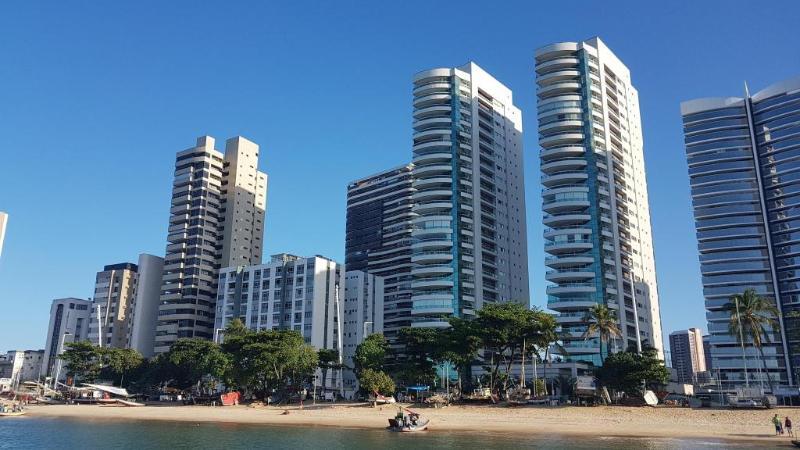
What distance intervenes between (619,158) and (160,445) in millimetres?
125049

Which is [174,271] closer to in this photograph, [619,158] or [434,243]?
[434,243]

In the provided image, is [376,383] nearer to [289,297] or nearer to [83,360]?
[289,297]

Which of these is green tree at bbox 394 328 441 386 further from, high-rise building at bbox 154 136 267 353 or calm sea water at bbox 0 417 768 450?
high-rise building at bbox 154 136 267 353

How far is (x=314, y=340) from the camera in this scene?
151 metres

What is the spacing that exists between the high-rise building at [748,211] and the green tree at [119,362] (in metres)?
136

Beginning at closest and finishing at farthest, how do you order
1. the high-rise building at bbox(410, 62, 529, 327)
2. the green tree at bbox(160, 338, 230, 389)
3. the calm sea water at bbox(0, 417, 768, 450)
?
the calm sea water at bbox(0, 417, 768, 450), the green tree at bbox(160, 338, 230, 389), the high-rise building at bbox(410, 62, 529, 327)

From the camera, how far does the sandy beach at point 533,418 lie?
70875 millimetres

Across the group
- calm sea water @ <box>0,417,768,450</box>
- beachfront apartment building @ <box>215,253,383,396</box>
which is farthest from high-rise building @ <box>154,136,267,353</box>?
calm sea water @ <box>0,417,768,450</box>

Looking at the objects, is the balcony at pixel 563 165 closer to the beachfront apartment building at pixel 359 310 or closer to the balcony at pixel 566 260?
the balcony at pixel 566 260

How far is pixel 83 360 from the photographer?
445ft

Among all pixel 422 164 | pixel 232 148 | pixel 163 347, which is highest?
pixel 232 148

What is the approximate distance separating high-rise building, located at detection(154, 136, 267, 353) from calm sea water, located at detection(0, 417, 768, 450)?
97694 mm

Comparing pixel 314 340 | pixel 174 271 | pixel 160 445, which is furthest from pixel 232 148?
pixel 160 445

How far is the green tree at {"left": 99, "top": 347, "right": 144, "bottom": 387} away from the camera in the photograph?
13400cm
